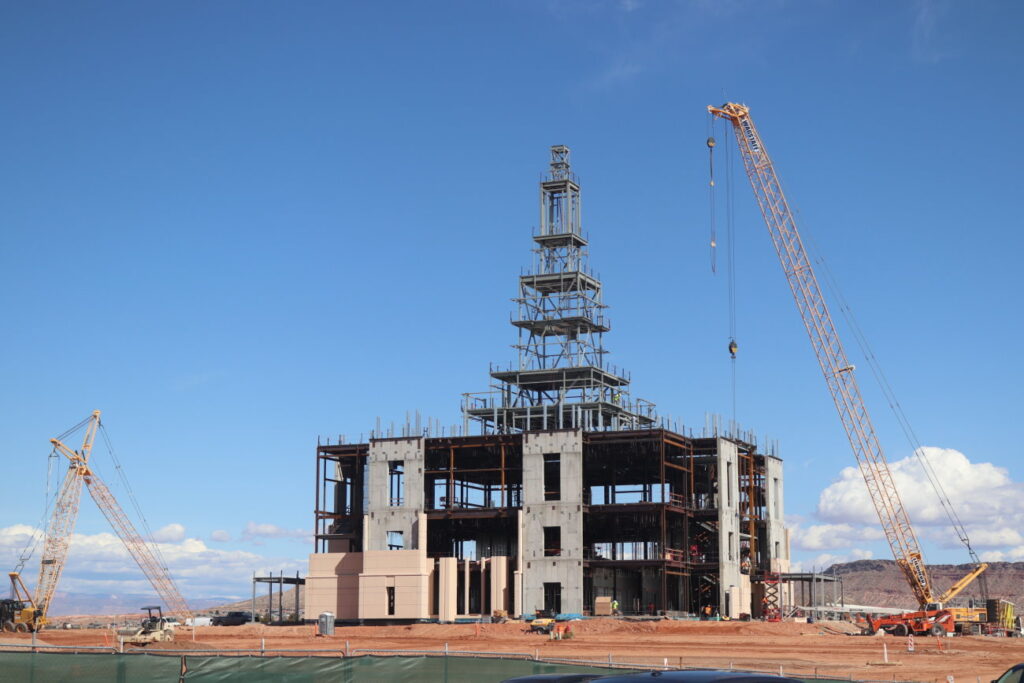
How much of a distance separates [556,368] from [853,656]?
51103 millimetres

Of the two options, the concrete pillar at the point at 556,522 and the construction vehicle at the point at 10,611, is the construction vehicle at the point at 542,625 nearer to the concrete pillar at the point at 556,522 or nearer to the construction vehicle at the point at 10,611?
the concrete pillar at the point at 556,522

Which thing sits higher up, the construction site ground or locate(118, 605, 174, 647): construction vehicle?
locate(118, 605, 174, 647): construction vehicle

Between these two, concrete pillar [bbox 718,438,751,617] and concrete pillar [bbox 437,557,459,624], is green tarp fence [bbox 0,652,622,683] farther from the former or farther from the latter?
concrete pillar [bbox 718,438,751,617]

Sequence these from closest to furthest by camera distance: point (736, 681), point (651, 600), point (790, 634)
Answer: point (736, 681)
point (790, 634)
point (651, 600)

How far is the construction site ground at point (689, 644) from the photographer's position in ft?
208

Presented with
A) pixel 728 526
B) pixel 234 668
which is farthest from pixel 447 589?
pixel 234 668

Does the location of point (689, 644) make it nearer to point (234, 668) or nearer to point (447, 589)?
point (447, 589)

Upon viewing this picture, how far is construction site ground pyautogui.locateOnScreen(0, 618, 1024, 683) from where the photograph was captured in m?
63.3

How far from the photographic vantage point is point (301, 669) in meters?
30.3

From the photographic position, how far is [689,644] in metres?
83.1

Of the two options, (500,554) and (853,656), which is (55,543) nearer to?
(500,554)

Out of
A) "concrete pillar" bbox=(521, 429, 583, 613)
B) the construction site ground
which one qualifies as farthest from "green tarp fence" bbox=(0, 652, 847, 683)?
"concrete pillar" bbox=(521, 429, 583, 613)

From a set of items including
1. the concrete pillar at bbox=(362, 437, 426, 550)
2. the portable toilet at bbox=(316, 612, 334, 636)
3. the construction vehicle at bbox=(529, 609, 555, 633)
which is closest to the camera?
the construction vehicle at bbox=(529, 609, 555, 633)

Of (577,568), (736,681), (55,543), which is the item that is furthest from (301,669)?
(55,543)
